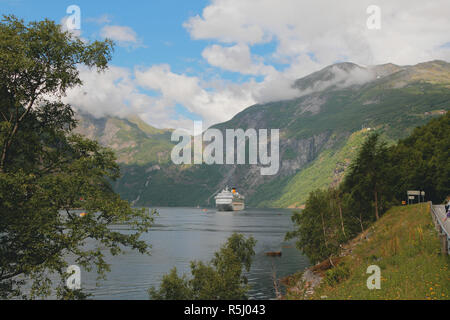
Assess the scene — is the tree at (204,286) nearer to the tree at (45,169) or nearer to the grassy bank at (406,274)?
the grassy bank at (406,274)

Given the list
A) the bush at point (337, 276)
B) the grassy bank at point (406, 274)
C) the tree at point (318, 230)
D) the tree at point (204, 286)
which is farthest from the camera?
the tree at point (318, 230)

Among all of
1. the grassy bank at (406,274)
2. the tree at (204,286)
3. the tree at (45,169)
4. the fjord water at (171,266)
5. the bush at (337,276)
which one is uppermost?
the tree at (45,169)

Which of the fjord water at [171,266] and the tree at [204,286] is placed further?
the fjord water at [171,266]

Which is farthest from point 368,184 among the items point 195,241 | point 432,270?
point 195,241

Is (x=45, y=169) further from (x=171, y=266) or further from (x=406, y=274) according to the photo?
(x=171, y=266)

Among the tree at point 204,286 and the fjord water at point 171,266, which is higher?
the tree at point 204,286

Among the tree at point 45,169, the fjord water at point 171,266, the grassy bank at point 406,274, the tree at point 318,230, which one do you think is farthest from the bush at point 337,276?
the tree at point 318,230

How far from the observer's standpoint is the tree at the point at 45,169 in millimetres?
14711

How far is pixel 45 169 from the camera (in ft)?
55.1

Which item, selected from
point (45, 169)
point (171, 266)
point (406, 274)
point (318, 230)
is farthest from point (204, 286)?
point (171, 266)

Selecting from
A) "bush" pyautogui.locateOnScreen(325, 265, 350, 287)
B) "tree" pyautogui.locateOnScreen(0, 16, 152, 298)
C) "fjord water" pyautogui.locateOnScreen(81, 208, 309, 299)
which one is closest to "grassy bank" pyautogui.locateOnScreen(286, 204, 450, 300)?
"bush" pyautogui.locateOnScreen(325, 265, 350, 287)

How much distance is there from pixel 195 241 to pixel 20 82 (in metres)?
101
